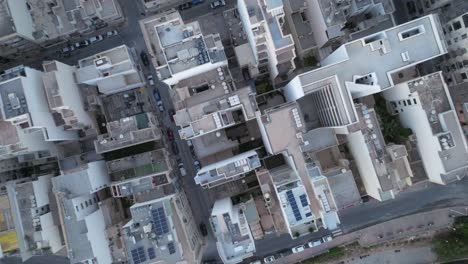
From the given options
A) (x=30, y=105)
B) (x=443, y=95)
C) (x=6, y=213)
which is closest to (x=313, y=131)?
(x=443, y=95)

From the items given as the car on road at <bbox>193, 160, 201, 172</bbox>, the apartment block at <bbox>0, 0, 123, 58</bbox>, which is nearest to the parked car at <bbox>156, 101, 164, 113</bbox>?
the car on road at <bbox>193, 160, 201, 172</bbox>

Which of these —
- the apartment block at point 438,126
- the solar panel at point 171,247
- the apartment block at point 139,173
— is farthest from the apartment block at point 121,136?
the apartment block at point 438,126

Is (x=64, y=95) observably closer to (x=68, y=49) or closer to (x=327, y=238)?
(x=68, y=49)

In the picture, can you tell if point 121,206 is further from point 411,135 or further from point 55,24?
point 411,135

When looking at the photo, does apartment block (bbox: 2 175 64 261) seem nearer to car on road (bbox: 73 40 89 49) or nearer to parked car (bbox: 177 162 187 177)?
parked car (bbox: 177 162 187 177)

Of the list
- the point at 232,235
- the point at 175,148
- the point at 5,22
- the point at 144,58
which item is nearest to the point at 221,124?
the point at 175,148
